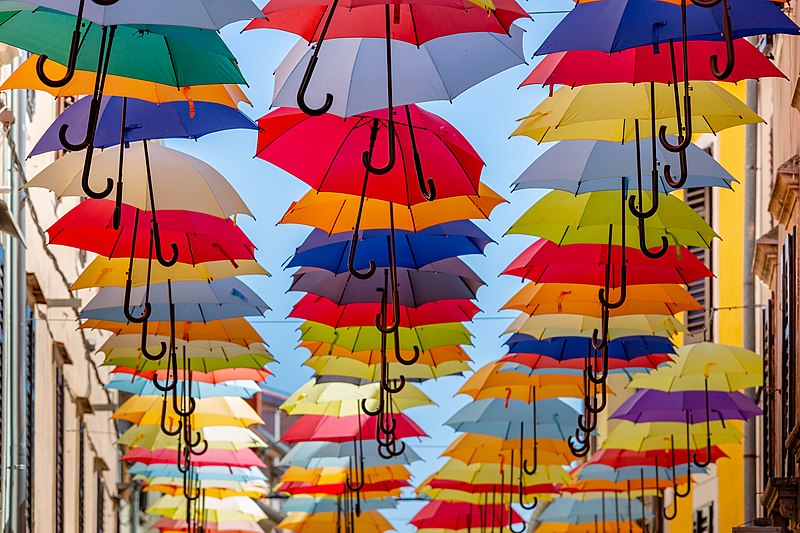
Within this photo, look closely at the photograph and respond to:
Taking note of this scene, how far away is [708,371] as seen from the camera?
48.8ft

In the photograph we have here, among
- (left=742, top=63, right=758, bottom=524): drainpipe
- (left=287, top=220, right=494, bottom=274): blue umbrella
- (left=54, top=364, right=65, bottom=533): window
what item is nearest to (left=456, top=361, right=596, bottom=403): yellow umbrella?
(left=742, top=63, right=758, bottom=524): drainpipe

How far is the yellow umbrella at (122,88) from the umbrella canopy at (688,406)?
735 cm

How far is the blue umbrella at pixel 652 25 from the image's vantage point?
7.98m

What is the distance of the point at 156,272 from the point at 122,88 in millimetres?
3068

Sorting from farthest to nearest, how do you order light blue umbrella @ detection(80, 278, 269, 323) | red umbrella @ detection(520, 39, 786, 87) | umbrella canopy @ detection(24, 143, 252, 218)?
light blue umbrella @ detection(80, 278, 269, 323)
umbrella canopy @ detection(24, 143, 252, 218)
red umbrella @ detection(520, 39, 786, 87)

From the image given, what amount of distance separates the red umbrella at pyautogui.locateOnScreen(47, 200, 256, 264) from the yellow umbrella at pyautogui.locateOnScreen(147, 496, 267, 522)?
46.0 ft

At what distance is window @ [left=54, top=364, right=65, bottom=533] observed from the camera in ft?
64.4

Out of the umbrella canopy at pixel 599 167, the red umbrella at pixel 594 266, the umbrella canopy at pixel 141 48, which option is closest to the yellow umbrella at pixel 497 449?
the red umbrella at pixel 594 266

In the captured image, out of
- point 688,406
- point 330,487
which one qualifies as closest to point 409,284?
point 688,406

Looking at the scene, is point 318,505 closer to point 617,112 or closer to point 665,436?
point 665,436

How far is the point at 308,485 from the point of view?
2188cm

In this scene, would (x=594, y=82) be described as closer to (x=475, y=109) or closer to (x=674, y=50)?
(x=674, y=50)

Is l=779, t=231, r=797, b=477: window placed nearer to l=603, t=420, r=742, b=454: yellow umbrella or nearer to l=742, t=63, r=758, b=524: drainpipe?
l=603, t=420, r=742, b=454: yellow umbrella

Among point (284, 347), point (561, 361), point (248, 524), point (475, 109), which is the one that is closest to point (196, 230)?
point (561, 361)
